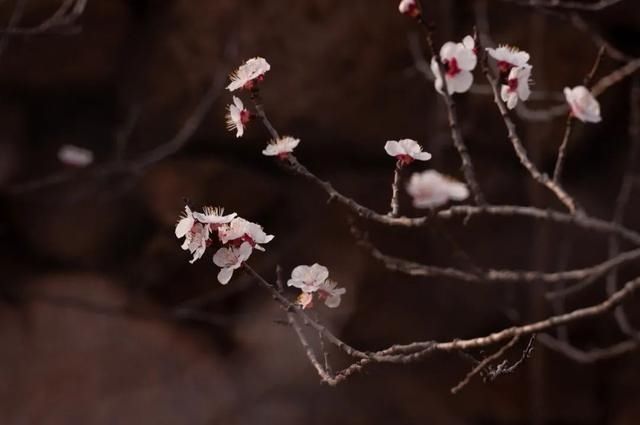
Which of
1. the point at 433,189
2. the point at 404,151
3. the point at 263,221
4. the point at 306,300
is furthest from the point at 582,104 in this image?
the point at 263,221

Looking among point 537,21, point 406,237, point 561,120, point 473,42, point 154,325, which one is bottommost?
point 154,325

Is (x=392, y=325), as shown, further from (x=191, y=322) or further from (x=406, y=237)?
(x=191, y=322)

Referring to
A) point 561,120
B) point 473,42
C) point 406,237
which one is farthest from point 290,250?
point 473,42

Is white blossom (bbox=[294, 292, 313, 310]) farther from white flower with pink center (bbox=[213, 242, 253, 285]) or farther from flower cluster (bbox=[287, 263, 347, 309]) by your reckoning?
white flower with pink center (bbox=[213, 242, 253, 285])

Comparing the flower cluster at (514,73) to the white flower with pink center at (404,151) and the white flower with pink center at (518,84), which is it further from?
the white flower with pink center at (404,151)

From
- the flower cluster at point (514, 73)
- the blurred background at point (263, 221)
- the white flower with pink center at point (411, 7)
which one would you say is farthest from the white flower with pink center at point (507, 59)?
the blurred background at point (263, 221)

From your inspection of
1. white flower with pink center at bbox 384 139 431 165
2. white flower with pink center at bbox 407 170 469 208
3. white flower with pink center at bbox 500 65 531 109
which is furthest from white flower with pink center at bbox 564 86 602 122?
white flower with pink center at bbox 407 170 469 208

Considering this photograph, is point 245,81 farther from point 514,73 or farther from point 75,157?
point 75,157
